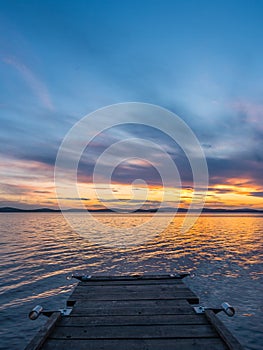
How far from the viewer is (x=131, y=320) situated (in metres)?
7.16

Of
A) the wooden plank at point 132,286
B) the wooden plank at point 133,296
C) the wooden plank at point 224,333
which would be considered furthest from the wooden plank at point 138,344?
the wooden plank at point 132,286

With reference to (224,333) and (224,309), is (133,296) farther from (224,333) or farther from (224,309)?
(224,333)

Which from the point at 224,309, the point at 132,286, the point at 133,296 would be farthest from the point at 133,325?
the point at 132,286

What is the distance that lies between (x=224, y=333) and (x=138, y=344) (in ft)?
6.63

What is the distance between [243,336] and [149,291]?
4.23 metres

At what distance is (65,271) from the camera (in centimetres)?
2008

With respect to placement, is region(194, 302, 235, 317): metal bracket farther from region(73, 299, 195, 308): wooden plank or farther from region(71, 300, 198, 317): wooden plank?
region(73, 299, 195, 308): wooden plank

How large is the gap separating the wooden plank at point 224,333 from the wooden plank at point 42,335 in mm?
4095

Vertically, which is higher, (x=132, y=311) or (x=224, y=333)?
(x=224, y=333)

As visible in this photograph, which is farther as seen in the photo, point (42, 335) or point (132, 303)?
point (132, 303)

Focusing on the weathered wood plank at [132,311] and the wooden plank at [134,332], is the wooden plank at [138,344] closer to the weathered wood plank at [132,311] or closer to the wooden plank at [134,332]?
the wooden plank at [134,332]

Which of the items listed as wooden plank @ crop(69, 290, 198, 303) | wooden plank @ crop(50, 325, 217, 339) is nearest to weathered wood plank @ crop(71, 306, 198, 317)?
wooden plank @ crop(50, 325, 217, 339)

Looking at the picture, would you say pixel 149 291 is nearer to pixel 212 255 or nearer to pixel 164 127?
pixel 212 255

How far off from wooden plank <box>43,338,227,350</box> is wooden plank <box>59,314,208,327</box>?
910 millimetres
